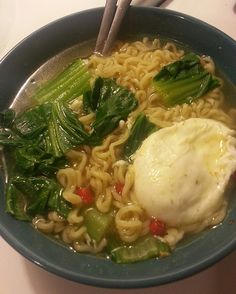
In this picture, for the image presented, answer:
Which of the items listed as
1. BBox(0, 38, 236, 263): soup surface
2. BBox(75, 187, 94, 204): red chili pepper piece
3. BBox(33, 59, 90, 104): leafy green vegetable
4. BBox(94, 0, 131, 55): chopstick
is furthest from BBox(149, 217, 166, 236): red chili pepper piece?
BBox(94, 0, 131, 55): chopstick

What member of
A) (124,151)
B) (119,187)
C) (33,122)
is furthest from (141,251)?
(33,122)

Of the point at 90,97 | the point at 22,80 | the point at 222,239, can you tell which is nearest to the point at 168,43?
the point at 90,97

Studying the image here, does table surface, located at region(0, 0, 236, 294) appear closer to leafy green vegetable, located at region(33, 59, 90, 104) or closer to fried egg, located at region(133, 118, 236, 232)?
fried egg, located at region(133, 118, 236, 232)

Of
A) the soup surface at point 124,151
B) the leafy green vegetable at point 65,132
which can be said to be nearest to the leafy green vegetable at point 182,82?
the soup surface at point 124,151

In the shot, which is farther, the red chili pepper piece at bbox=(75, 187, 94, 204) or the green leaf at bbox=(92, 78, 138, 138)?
the green leaf at bbox=(92, 78, 138, 138)

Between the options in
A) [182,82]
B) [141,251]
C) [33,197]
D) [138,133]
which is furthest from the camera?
[182,82]

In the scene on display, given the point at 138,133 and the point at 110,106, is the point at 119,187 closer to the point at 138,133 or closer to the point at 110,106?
the point at 138,133

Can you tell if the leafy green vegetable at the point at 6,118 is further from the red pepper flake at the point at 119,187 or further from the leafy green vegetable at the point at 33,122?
the red pepper flake at the point at 119,187
